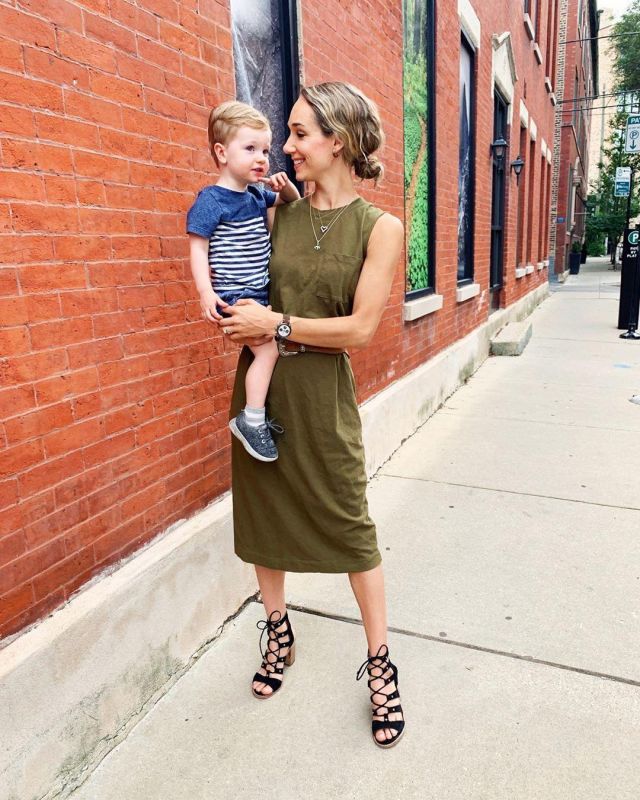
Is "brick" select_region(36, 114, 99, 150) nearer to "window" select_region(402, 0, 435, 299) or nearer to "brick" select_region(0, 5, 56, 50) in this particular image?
"brick" select_region(0, 5, 56, 50)

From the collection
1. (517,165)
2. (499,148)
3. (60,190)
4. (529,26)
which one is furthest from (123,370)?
(529,26)

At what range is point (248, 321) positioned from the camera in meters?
1.99

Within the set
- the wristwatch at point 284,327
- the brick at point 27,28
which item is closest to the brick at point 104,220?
the brick at point 27,28

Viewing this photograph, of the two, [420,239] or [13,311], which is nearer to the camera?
[13,311]

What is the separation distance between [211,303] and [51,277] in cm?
49

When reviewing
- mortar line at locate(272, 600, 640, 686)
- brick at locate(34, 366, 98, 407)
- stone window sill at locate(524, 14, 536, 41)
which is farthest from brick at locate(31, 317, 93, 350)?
stone window sill at locate(524, 14, 536, 41)

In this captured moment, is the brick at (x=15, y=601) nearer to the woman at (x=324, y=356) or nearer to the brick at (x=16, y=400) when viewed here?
Result: the brick at (x=16, y=400)

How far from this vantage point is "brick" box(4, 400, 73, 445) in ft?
6.08

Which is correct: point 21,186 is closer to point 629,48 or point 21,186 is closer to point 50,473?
point 50,473

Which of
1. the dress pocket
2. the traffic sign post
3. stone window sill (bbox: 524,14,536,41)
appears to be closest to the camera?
the dress pocket

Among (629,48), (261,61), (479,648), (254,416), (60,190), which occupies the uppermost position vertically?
(629,48)

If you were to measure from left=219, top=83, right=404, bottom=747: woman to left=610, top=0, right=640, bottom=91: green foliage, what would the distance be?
36.9 m

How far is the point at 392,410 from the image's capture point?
509cm

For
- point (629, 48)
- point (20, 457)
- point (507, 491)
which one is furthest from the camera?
point (629, 48)
